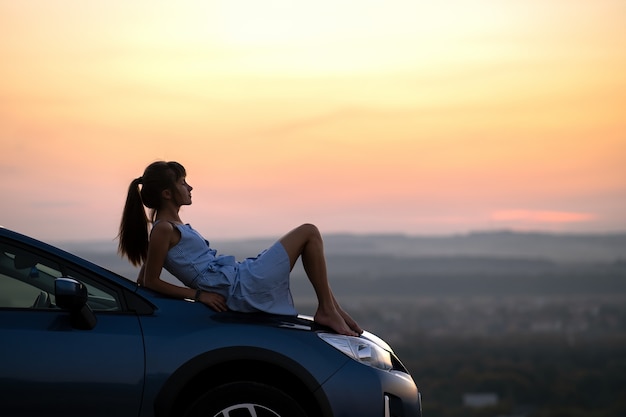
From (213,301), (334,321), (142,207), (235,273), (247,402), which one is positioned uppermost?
(142,207)

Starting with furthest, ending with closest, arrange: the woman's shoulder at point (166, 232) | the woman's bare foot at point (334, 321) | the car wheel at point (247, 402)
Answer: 1. the woman's shoulder at point (166, 232)
2. the woman's bare foot at point (334, 321)
3. the car wheel at point (247, 402)

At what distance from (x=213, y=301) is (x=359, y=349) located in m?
0.80

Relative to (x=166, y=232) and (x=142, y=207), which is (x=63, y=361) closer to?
(x=166, y=232)

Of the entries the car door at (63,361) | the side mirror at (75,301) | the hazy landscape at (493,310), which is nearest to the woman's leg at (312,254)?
the car door at (63,361)

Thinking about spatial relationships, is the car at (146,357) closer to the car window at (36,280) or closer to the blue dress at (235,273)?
the car window at (36,280)

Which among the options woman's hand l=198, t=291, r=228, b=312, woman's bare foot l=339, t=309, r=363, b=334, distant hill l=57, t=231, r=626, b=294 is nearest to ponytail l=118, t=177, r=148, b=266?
woman's hand l=198, t=291, r=228, b=312

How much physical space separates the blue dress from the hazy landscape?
1842cm

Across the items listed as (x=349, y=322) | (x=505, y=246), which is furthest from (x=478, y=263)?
(x=349, y=322)

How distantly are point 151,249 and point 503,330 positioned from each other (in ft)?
336

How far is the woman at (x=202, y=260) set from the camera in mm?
5445

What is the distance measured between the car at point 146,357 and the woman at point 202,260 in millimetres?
223

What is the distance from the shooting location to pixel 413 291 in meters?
129

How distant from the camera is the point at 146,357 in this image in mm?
4887

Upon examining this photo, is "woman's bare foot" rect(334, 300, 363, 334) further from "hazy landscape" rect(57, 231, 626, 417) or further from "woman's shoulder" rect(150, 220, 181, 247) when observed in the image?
"hazy landscape" rect(57, 231, 626, 417)
